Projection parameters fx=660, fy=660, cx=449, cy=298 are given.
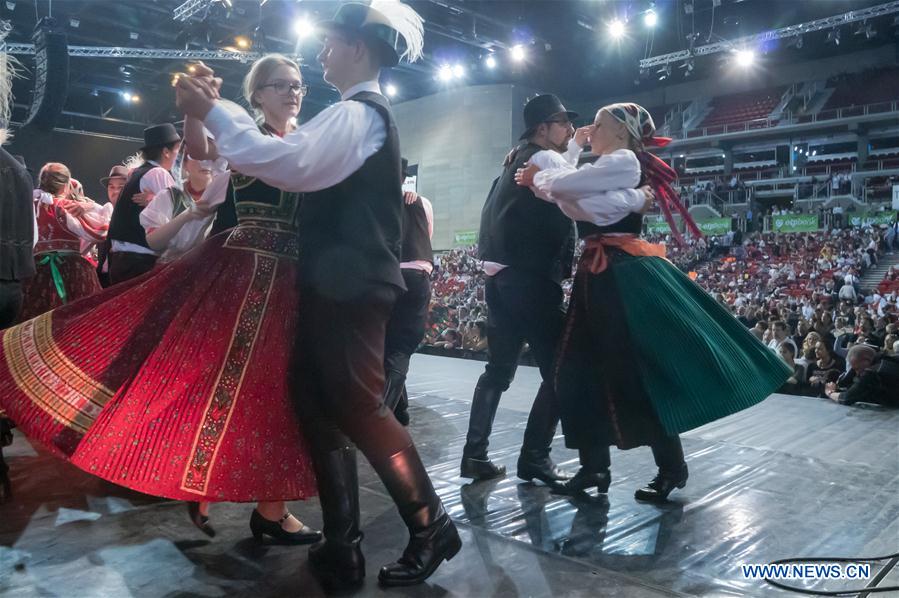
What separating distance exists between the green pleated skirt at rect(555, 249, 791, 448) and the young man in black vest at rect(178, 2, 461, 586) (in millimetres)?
816

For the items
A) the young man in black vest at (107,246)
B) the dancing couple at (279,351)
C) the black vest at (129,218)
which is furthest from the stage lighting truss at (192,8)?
the dancing couple at (279,351)

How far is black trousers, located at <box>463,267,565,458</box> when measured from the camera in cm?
259

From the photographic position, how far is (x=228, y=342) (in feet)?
5.78

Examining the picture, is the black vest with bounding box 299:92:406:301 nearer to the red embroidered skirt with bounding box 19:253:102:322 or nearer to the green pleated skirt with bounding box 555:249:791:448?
the green pleated skirt with bounding box 555:249:791:448

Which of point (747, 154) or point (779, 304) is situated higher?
point (747, 154)

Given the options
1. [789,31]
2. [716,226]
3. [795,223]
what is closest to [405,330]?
[789,31]

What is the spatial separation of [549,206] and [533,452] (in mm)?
979

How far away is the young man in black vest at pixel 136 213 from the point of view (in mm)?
3055

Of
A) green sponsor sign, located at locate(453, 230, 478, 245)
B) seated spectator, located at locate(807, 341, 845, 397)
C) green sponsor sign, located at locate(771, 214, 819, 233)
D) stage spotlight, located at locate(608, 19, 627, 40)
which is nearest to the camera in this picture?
seated spectator, located at locate(807, 341, 845, 397)

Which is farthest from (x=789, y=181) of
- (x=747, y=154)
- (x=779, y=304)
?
(x=779, y=304)

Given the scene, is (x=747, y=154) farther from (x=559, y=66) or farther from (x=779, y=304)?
(x=779, y=304)

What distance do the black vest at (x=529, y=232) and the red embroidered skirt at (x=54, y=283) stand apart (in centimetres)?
235

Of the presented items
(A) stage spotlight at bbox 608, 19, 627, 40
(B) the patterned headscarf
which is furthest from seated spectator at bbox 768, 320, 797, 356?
(A) stage spotlight at bbox 608, 19, 627, 40

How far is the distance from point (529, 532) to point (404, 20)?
1568 millimetres
